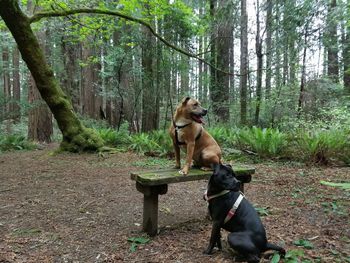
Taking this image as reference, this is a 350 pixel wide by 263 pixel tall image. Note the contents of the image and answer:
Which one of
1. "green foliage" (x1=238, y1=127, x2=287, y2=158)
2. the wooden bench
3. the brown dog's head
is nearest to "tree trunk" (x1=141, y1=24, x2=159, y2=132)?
"green foliage" (x1=238, y1=127, x2=287, y2=158)

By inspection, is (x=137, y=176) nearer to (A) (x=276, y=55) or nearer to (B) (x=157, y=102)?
(B) (x=157, y=102)

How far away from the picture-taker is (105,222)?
4.26 meters

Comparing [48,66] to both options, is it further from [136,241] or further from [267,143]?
[136,241]

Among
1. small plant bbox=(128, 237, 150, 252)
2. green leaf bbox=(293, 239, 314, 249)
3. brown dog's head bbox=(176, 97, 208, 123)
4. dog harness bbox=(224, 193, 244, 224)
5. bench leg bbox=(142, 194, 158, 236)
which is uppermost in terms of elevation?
brown dog's head bbox=(176, 97, 208, 123)

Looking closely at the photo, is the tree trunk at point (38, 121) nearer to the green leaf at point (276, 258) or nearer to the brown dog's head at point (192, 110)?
the brown dog's head at point (192, 110)

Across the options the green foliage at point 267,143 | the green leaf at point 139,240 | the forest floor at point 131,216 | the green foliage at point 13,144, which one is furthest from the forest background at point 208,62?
the green leaf at point 139,240

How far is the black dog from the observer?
3025mm

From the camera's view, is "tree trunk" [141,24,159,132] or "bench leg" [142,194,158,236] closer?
"bench leg" [142,194,158,236]

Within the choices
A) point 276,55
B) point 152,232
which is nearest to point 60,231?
point 152,232

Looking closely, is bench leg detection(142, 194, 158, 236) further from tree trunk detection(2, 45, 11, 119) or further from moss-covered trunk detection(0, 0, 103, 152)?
tree trunk detection(2, 45, 11, 119)

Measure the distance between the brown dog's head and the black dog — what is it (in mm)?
777

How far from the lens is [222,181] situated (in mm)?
A: 3270

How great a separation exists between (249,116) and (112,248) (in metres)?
13.5

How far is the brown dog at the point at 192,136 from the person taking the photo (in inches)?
152
